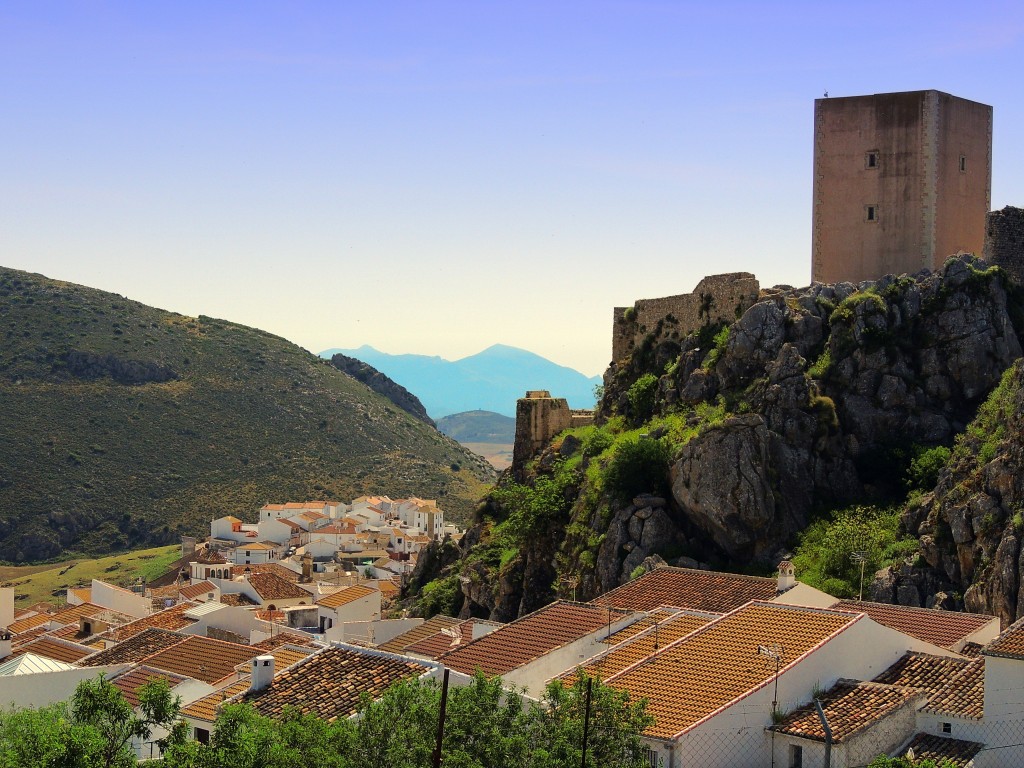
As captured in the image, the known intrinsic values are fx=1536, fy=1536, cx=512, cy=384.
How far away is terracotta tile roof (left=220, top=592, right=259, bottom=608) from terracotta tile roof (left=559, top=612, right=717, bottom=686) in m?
28.4

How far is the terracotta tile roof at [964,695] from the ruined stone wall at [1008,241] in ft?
64.5

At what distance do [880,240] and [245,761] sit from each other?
2894 cm

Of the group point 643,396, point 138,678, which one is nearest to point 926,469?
point 643,396

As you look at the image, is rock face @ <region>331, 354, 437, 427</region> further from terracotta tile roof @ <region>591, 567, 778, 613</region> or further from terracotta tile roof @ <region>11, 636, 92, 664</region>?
terracotta tile roof @ <region>591, 567, 778, 613</region>

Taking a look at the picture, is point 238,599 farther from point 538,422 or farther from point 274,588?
point 538,422

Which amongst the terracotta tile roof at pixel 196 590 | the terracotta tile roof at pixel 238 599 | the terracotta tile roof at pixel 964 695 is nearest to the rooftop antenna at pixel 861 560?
the terracotta tile roof at pixel 964 695

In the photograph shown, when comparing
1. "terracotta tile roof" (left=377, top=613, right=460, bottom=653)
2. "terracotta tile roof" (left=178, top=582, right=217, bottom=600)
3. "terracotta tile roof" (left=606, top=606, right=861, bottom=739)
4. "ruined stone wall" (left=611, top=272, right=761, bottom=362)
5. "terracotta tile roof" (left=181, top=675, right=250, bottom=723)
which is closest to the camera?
"terracotta tile roof" (left=606, top=606, right=861, bottom=739)

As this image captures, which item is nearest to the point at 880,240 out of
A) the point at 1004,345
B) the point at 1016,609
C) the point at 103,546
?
the point at 1004,345

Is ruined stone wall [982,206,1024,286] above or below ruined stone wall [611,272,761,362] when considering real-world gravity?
above

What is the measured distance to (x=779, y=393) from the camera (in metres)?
38.4

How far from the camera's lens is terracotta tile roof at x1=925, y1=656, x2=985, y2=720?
20.7 metres

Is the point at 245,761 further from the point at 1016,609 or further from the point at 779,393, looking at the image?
the point at 779,393

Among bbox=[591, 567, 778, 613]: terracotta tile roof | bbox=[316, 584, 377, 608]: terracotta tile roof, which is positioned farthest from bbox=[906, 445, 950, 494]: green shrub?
bbox=[316, 584, 377, 608]: terracotta tile roof

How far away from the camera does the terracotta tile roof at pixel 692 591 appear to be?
28719 millimetres
